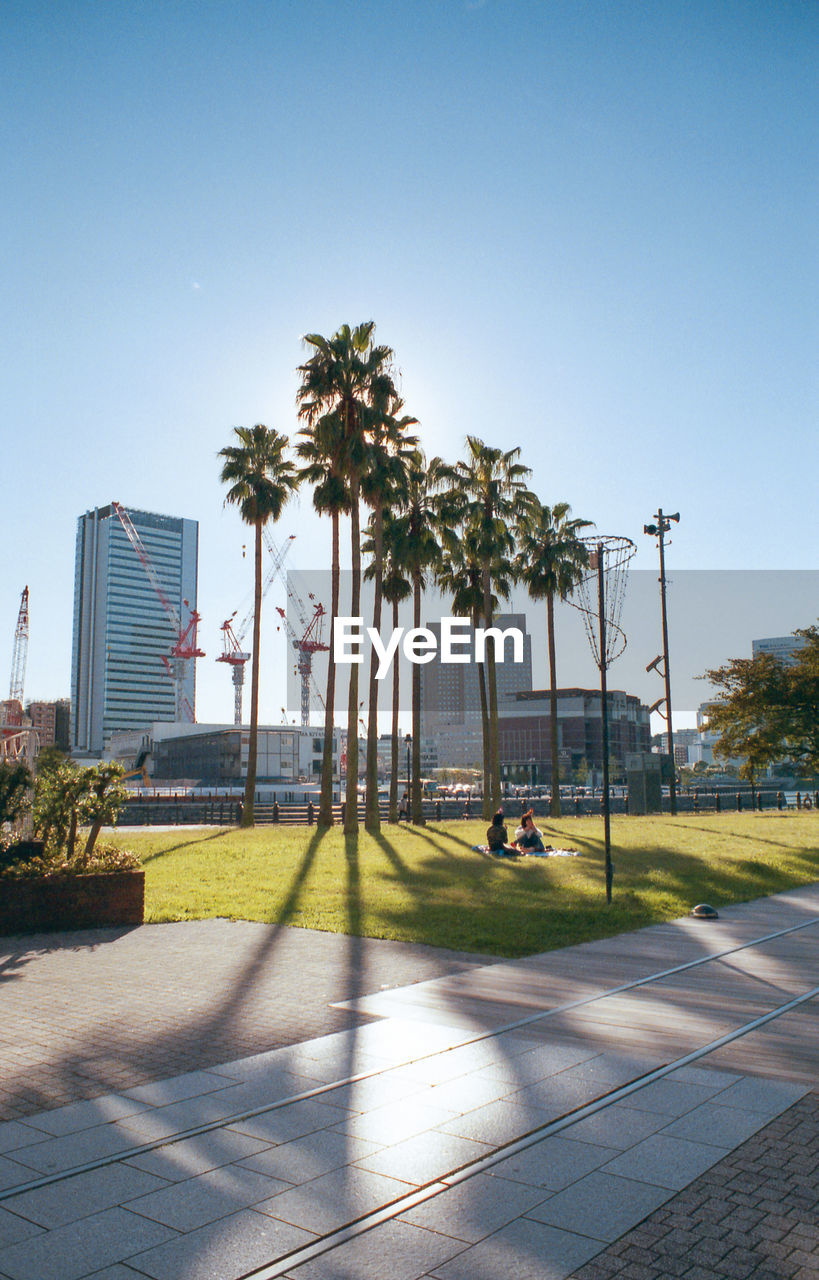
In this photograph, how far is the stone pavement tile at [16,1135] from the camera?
518cm

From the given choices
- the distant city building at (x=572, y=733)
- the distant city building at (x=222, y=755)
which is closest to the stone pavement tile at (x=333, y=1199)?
the distant city building at (x=222, y=755)

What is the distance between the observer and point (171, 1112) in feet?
18.6

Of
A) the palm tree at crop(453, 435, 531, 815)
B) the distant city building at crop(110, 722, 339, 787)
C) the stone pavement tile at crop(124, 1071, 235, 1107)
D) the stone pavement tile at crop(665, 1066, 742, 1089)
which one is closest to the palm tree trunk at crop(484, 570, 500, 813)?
the palm tree at crop(453, 435, 531, 815)

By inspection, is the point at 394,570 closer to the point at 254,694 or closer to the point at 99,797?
the point at 254,694

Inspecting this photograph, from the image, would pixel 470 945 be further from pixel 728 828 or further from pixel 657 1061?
pixel 728 828

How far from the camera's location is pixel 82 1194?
455 cm

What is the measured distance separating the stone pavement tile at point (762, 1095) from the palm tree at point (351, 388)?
23109 mm

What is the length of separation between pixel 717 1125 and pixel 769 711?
26.8m

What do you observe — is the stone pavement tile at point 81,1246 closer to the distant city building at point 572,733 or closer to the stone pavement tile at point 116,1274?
the stone pavement tile at point 116,1274

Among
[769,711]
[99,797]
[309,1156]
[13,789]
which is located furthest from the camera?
[769,711]

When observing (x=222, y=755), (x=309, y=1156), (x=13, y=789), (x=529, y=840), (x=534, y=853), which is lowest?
(x=534, y=853)

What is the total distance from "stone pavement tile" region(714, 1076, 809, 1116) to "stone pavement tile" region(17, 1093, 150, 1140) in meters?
3.92

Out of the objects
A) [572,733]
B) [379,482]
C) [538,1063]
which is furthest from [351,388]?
[572,733]

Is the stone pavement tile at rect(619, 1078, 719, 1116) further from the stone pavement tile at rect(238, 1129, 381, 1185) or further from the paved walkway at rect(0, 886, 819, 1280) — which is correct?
the stone pavement tile at rect(238, 1129, 381, 1185)
